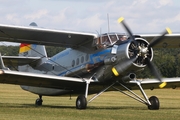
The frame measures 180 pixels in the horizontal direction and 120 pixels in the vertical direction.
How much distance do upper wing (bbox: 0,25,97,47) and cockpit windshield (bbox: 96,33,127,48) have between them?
66 cm

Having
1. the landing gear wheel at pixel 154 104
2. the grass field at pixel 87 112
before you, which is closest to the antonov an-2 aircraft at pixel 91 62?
the landing gear wheel at pixel 154 104

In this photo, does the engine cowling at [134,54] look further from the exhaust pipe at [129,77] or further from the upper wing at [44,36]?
the upper wing at [44,36]

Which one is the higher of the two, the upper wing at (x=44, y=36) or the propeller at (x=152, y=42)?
the upper wing at (x=44, y=36)

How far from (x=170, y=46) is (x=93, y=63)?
5124 millimetres

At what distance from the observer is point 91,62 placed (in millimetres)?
19688

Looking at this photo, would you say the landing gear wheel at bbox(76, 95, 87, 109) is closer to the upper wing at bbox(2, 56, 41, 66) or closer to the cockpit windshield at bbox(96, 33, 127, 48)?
the cockpit windshield at bbox(96, 33, 127, 48)

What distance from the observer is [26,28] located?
19.6 m

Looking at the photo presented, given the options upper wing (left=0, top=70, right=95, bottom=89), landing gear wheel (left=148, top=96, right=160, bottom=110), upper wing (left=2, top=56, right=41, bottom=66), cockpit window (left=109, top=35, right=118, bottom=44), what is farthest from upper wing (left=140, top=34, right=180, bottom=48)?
upper wing (left=2, top=56, right=41, bottom=66)

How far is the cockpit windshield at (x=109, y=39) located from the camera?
1881cm

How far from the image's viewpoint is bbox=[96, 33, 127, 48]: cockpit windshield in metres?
18.8

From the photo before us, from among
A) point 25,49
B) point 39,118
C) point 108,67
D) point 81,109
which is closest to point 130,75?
point 108,67

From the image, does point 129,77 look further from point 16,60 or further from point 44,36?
point 16,60

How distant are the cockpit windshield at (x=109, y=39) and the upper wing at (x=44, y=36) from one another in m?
0.66

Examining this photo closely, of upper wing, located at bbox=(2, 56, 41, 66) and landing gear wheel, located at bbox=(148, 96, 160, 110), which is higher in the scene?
upper wing, located at bbox=(2, 56, 41, 66)
